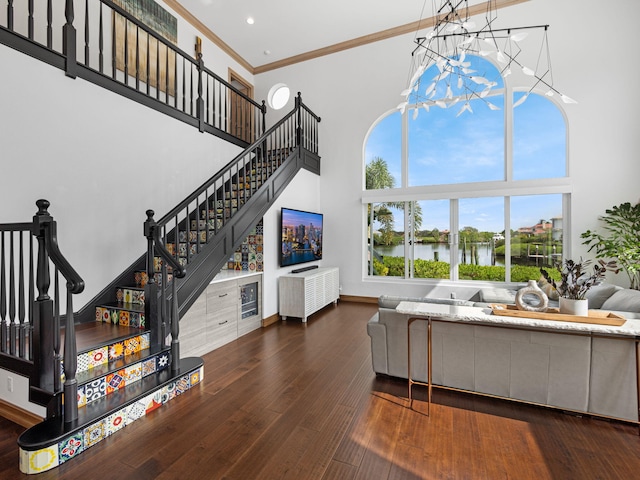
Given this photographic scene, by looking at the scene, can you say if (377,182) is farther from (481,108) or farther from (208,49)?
(208,49)

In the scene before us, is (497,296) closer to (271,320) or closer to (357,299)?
(357,299)

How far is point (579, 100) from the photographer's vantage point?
5.07m

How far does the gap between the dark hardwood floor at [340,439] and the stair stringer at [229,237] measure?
0.96 m

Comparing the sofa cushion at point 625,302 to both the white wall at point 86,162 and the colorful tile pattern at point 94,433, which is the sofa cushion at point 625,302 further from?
the white wall at point 86,162

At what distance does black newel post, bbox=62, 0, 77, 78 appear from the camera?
3145mm

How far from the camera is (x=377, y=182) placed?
21.3 feet

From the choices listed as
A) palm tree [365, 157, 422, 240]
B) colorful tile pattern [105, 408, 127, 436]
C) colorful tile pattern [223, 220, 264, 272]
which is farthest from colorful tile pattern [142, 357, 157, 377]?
palm tree [365, 157, 422, 240]

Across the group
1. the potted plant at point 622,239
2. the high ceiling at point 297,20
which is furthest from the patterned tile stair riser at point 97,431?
the high ceiling at point 297,20

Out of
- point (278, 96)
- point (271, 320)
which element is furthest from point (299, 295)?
point (278, 96)

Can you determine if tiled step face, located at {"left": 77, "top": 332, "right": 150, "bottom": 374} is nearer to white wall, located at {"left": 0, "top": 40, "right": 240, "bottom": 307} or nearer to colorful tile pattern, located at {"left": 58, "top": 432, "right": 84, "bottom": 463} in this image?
colorful tile pattern, located at {"left": 58, "top": 432, "right": 84, "bottom": 463}

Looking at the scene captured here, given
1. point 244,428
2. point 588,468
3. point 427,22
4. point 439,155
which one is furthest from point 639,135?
point 244,428

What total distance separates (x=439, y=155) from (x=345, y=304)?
344 centimetres

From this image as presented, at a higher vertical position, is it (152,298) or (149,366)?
(152,298)

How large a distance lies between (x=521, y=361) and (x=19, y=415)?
378 centimetres
